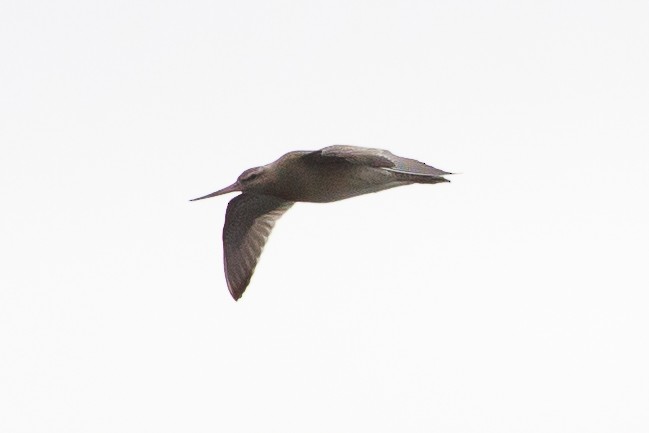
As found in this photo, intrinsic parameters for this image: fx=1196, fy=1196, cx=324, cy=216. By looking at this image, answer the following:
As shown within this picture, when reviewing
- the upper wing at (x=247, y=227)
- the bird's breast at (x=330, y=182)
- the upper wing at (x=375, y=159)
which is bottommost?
the upper wing at (x=247, y=227)

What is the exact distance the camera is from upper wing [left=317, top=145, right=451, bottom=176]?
511 inches

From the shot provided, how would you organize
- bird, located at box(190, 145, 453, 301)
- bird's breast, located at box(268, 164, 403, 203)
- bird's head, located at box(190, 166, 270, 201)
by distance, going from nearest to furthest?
bird, located at box(190, 145, 453, 301)
bird's breast, located at box(268, 164, 403, 203)
bird's head, located at box(190, 166, 270, 201)

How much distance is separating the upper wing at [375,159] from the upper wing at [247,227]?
2211 millimetres

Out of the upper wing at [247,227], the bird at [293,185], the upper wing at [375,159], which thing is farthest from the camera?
the upper wing at [247,227]

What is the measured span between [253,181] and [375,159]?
1922mm

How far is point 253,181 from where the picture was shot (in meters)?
14.4

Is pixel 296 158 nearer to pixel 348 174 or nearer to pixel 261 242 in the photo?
pixel 348 174

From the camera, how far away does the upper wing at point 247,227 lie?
49.6 feet

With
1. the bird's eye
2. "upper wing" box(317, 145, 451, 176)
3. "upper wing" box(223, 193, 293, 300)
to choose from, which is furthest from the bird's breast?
"upper wing" box(223, 193, 293, 300)

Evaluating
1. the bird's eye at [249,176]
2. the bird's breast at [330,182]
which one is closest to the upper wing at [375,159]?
the bird's breast at [330,182]

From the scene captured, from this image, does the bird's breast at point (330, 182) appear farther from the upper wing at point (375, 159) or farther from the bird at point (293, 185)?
the upper wing at point (375, 159)

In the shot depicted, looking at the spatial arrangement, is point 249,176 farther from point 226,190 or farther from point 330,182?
point 330,182

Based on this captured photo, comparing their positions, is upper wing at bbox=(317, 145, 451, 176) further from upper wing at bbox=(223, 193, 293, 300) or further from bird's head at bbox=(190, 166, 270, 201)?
→ upper wing at bbox=(223, 193, 293, 300)

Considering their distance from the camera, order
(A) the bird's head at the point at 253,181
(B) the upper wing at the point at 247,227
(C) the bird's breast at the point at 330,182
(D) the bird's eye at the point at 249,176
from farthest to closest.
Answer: (B) the upper wing at the point at 247,227 < (D) the bird's eye at the point at 249,176 < (A) the bird's head at the point at 253,181 < (C) the bird's breast at the point at 330,182
